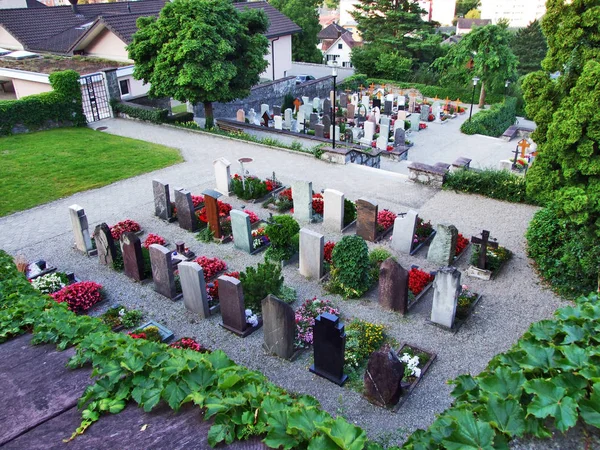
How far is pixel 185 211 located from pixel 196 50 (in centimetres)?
957

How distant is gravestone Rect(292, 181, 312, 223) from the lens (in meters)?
13.6

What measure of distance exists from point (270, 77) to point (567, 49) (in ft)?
92.0

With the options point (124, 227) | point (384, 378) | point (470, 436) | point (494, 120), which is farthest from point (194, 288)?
point (494, 120)

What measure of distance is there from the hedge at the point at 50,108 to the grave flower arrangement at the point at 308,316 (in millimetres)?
18140

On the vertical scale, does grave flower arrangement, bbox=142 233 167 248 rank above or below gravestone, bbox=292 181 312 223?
below

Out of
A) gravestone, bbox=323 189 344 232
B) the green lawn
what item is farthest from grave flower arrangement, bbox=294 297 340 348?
the green lawn

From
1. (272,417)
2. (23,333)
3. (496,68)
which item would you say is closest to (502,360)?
(272,417)

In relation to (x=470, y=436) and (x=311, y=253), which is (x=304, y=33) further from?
(x=470, y=436)

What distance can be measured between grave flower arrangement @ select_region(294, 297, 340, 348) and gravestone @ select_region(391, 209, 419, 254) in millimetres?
2901

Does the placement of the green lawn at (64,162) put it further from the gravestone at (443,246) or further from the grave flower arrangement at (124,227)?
the gravestone at (443,246)

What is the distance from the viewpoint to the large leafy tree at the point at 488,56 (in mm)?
29953

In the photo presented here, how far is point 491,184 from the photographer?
49.3 feet

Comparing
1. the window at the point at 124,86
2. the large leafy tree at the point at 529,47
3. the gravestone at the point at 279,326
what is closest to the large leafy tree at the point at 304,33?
the large leafy tree at the point at 529,47

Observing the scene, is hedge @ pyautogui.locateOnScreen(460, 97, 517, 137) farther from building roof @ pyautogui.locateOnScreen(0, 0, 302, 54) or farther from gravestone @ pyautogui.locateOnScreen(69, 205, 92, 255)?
gravestone @ pyautogui.locateOnScreen(69, 205, 92, 255)
